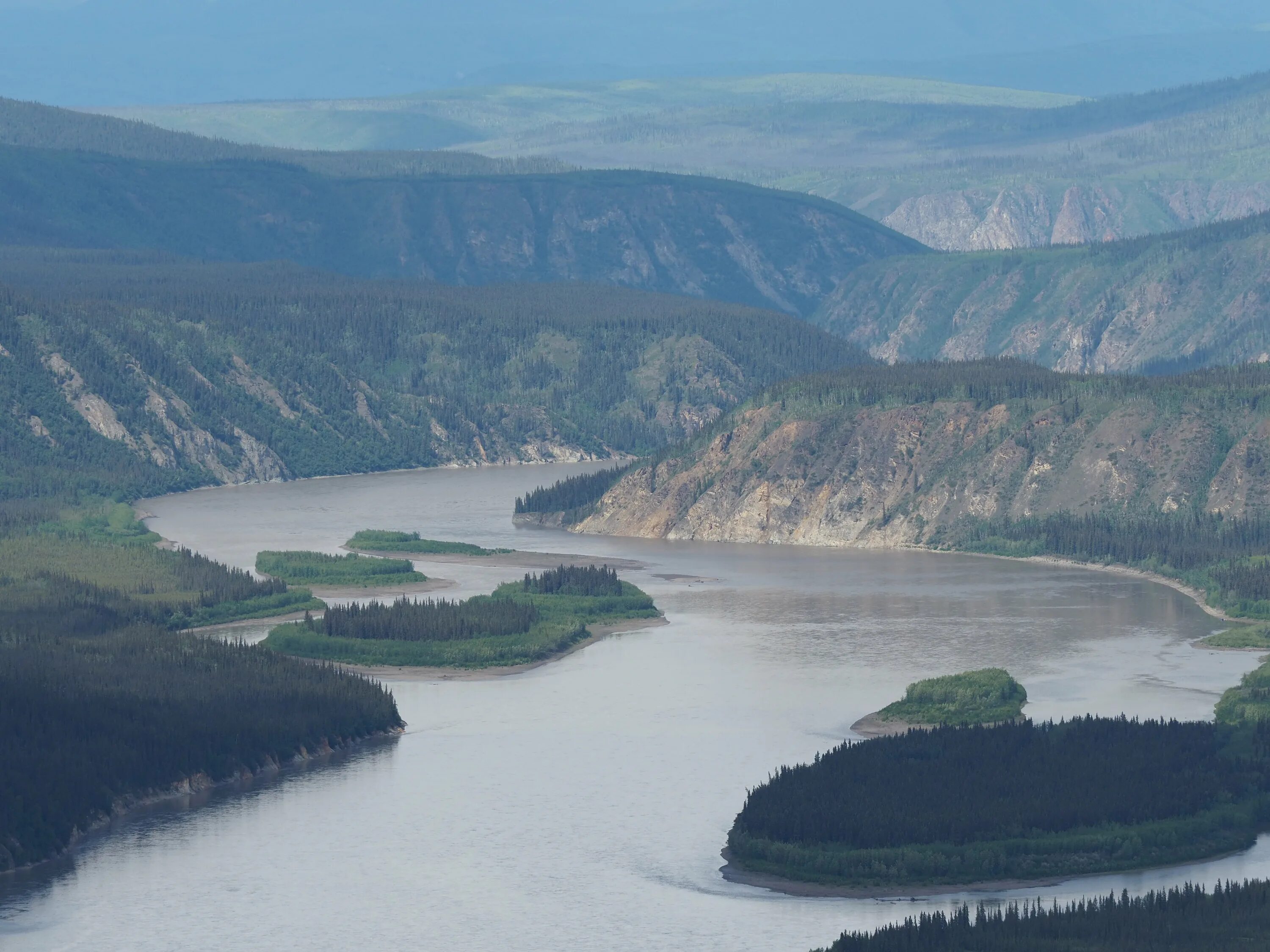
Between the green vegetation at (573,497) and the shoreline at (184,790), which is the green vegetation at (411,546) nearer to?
the green vegetation at (573,497)

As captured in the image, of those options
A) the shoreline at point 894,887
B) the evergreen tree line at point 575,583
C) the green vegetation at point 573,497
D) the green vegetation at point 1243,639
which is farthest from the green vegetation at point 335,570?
the shoreline at point 894,887

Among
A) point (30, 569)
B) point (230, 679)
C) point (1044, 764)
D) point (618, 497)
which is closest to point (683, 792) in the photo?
point (1044, 764)

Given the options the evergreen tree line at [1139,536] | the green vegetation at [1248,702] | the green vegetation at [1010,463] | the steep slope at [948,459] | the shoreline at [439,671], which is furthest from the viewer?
the steep slope at [948,459]

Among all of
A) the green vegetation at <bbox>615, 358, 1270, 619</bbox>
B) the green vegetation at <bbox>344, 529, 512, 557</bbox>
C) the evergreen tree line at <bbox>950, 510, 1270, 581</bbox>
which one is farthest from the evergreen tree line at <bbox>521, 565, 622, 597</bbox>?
the green vegetation at <bbox>615, 358, 1270, 619</bbox>

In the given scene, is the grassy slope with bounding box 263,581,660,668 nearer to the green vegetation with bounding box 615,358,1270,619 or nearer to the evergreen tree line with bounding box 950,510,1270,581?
the evergreen tree line with bounding box 950,510,1270,581

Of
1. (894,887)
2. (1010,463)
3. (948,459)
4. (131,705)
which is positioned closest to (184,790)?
(131,705)

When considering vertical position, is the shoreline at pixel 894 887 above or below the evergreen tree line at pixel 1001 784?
below

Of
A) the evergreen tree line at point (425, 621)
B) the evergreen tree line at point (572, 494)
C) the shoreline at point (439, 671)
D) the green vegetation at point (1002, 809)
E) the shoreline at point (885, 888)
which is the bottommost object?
the shoreline at point (885, 888)

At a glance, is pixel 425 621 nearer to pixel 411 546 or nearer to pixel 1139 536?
pixel 411 546
